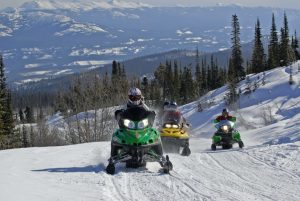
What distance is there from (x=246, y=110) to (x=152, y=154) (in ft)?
120

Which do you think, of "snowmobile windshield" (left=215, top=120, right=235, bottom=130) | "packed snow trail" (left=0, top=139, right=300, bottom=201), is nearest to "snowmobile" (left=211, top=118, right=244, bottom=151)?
"snowmobile windshield" (left=215, top=120, right=235, bottom=130)

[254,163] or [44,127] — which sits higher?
[254,163]

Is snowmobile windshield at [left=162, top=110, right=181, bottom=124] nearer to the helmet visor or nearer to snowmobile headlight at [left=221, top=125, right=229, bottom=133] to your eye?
snowmobile headlight at [left=221, top=125, right=229, bottom=133]

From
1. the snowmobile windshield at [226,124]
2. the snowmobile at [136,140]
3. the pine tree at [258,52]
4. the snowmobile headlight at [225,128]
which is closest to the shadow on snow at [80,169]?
the snowmobile at [136,140]

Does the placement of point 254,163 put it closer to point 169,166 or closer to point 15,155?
point 169,166

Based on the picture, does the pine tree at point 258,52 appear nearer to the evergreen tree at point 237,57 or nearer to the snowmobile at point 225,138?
the evergreen tree at point 237,57

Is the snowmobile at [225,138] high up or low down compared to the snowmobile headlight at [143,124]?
down

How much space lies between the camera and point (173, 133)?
1609cm

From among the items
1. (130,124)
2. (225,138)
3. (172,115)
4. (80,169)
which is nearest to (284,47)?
(225,138)

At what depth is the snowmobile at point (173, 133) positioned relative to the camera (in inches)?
620

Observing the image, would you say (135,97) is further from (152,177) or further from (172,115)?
(172,115)

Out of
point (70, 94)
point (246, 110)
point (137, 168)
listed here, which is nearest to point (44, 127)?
point (70, 94)

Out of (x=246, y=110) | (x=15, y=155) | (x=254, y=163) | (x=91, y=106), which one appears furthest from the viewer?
(x=246, y=110)

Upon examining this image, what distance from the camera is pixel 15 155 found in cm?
1368
